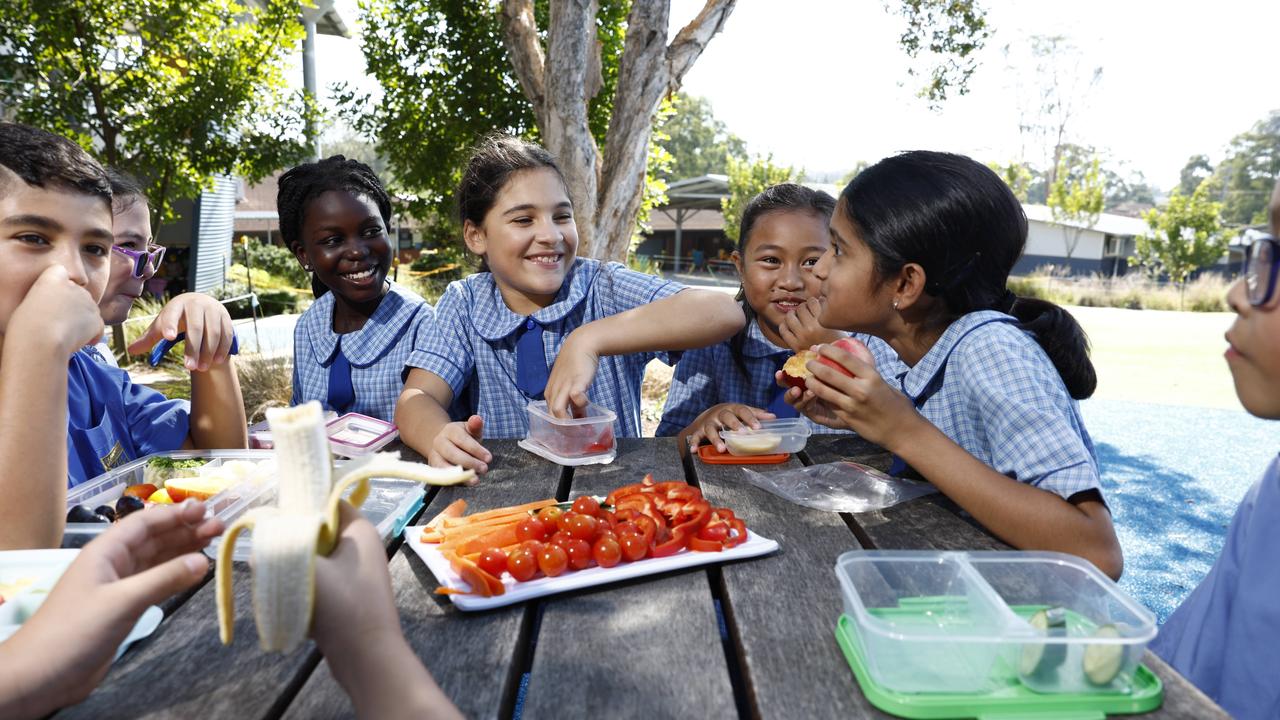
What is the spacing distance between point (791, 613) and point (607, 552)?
0.34 metres

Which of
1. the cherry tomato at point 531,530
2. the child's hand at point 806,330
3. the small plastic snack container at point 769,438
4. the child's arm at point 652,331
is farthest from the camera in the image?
the child's hand at point 806,330

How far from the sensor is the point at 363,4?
829cm

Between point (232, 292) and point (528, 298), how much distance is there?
1587 cm

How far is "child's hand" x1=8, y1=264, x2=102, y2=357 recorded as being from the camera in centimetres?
151

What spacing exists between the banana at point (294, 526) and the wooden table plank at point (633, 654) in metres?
0.36

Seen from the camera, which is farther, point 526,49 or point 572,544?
point 526,49

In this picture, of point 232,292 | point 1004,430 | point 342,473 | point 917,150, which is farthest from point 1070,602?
point 232,292

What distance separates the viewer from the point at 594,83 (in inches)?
266

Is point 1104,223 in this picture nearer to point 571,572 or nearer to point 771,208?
point 771,208

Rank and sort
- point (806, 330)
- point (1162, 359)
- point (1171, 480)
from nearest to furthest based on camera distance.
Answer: point (806, 330) < point (1171, 480) < point (1162, 359)

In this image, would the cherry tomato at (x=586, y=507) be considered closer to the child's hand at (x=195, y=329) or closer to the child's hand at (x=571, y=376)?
the child's hand at (x=571, y=376)

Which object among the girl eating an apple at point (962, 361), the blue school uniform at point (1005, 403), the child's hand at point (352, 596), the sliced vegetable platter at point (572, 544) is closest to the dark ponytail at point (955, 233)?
the girl eating an apple at point (962, 361)

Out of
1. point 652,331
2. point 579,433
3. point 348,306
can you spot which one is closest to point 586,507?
point 579,433

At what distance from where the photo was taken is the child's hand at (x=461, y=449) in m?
2.05
